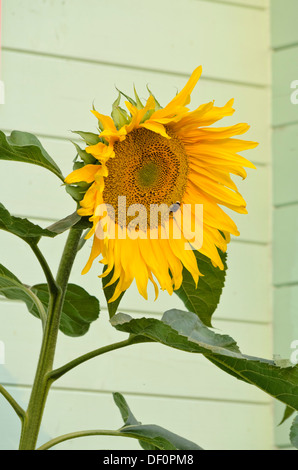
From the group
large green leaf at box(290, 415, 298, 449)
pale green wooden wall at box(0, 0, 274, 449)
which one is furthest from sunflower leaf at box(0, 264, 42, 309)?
pale green wooden wall at box(0, 0, 274, 449)

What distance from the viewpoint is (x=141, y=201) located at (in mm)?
740

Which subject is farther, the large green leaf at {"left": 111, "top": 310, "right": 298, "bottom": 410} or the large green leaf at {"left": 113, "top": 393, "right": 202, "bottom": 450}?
the large green leaf at {"left": 113, "top": 393, "right": 202, "bottom": 450}

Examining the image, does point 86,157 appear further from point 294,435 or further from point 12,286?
point 294,435

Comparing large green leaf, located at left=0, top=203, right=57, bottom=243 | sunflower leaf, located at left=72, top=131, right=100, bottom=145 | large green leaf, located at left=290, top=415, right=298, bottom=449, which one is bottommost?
large green leaf, located at left=290, top=415, right=298, bottom=449

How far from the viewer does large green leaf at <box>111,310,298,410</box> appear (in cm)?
64

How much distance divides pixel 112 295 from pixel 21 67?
733 mm

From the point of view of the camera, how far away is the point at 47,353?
2.43 ft

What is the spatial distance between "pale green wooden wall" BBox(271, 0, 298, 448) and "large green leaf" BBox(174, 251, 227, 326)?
580 mm

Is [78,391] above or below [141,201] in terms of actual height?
below

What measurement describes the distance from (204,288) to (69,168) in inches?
23.8

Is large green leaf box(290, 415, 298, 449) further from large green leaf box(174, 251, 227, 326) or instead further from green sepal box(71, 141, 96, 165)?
green sepal box(71, 141, 96, 165)

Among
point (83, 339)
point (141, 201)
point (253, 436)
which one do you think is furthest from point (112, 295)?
point (253, 436)

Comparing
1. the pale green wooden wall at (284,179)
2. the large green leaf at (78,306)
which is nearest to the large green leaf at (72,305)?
the large green leaf at (78,306)
